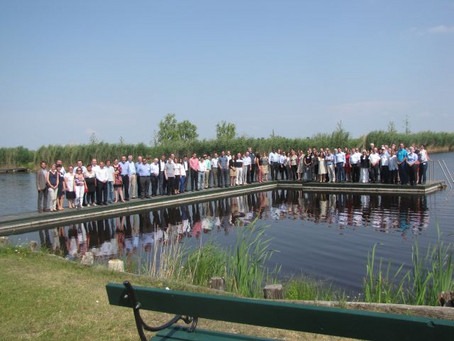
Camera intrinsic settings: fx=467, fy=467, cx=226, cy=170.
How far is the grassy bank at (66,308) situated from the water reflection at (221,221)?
8.28 feet

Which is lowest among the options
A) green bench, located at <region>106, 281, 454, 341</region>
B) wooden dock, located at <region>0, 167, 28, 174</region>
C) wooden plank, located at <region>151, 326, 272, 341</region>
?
wooden dock, located at <region>0, 167, 28, 174</region>

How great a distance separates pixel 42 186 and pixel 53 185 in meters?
0.39

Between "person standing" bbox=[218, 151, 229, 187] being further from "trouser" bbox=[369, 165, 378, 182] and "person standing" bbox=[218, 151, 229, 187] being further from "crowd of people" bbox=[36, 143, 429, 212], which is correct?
"trouser" bbox=[369, 165, 378, 182]

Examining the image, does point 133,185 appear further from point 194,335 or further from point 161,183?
point 194,335

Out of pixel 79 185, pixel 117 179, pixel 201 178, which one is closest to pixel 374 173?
pixel 201 178

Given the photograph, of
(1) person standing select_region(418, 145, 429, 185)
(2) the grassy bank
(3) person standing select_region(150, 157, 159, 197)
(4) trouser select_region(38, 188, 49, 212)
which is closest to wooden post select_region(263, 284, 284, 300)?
(2) the grassy bank

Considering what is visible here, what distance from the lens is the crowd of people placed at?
18406mm

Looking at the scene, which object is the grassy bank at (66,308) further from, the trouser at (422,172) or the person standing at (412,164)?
the trouser at (422,172)

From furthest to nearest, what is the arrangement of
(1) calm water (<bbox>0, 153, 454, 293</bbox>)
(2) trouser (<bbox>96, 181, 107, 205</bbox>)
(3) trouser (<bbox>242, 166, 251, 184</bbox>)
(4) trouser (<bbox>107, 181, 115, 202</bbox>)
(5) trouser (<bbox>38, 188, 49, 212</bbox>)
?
(3) trouser (<bbox>242, 166, 251, 184</bbox>), (4) trouser (<bbox>107, 181, 115, 202</bbox>), (2) trouser (<bbox>96, 181, 107, 205</bbox>), (5) trouser (<bbox>38, 188, 49, 212</bbox>), (1) calm water (<bbox>0, 153, 454, 293</bbox>)

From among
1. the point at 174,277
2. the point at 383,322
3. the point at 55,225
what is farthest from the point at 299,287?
the point at 55,225

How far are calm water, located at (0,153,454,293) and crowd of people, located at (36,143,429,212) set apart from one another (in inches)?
81.9

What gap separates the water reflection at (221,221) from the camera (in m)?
12.6

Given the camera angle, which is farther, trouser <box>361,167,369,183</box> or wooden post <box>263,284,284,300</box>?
trouser <box>361,167,369,183</box>

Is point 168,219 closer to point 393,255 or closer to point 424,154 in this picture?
point 393,255
